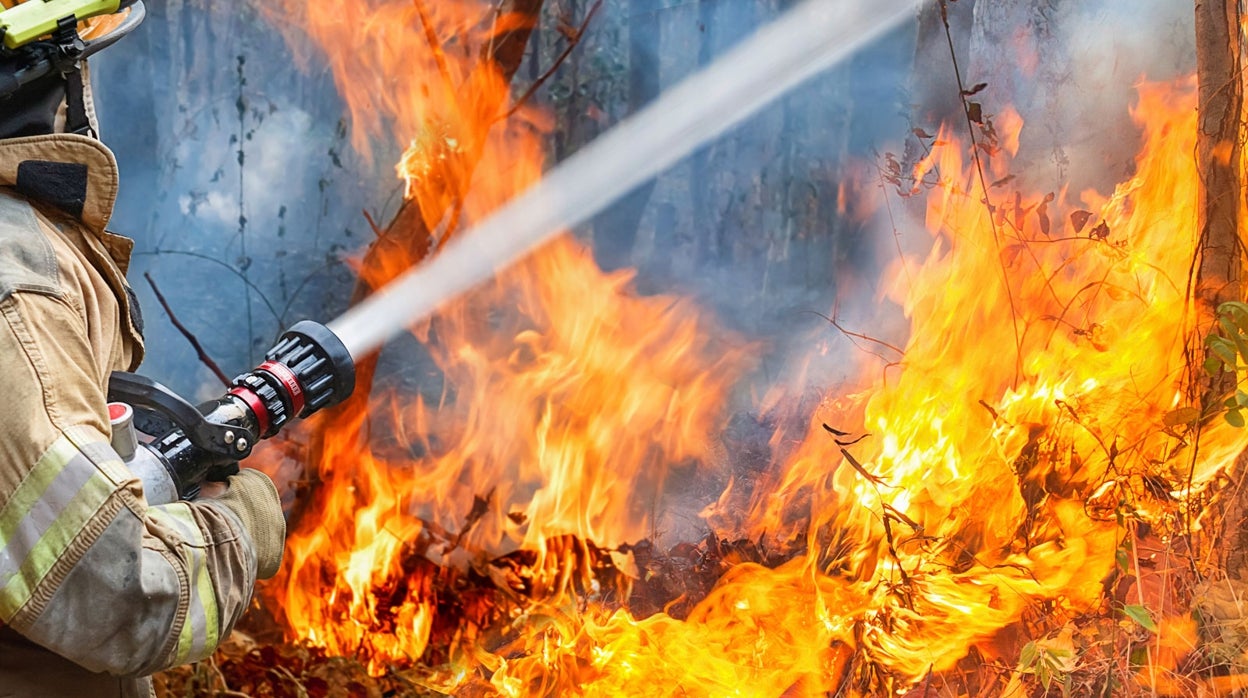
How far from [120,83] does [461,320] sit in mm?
1907

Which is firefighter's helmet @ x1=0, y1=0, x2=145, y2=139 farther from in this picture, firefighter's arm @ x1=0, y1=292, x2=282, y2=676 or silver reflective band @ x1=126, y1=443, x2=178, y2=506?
silver reflective band @ x1=126, y1=443, x2=178, y2=506

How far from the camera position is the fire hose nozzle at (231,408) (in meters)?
2.04

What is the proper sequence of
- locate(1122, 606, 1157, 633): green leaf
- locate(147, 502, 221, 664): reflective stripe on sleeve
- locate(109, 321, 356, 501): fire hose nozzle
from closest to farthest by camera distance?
1. locate(147, 502, 221, 664): reflective stripe on sleeve
2. locate(109, 321, 356, 501): fire hose nozzle
3. locate(1122, 606, 1157, 633): green leaf

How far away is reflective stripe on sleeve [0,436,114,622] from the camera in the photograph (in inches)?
63.9

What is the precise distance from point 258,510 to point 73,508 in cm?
50

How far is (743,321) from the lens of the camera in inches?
187

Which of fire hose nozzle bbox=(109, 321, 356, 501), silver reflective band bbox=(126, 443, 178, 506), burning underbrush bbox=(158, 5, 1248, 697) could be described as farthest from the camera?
burning underbrush bbox=(158, 5, 1248, 697)

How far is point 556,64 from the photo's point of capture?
15.7 feet

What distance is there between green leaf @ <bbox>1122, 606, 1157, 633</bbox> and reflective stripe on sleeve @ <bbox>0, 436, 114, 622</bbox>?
3119mm

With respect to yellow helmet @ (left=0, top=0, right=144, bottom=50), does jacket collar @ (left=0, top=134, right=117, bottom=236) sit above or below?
below

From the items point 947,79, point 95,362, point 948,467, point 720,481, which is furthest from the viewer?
point 720,481

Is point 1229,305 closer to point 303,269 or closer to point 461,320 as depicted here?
point 461,320

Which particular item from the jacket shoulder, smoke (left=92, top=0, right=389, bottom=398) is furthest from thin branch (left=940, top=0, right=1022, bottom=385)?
the jacket shoulder

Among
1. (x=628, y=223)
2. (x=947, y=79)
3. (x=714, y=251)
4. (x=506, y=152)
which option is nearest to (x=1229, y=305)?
(x=947, y=79)
